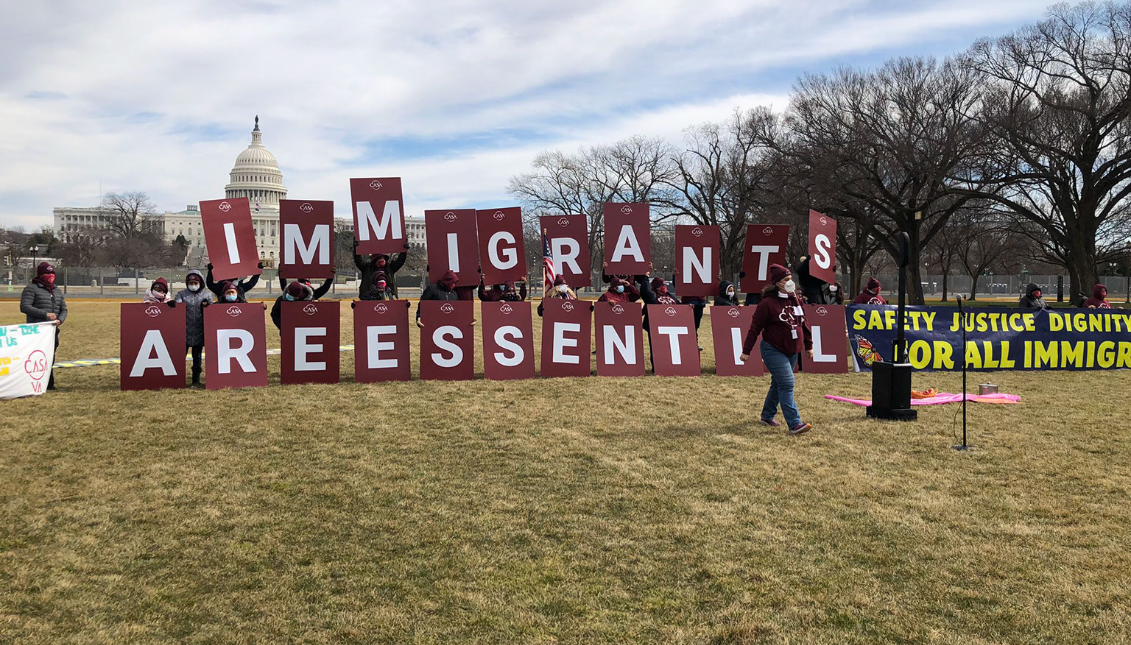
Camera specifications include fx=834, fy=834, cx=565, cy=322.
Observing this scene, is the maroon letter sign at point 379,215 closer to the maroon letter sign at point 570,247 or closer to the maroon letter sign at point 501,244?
the maroon letter sign at point 501,244

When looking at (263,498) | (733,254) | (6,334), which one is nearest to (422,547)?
(263,498)

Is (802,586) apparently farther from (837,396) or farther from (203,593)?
(837,396)

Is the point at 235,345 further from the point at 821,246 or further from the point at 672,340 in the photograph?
the point at 821,246

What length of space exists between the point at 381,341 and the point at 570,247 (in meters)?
3.16

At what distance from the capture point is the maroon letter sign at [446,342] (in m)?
12.2

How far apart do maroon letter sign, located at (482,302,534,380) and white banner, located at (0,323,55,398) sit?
5.93 meters

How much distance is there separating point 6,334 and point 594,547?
9.51 meters

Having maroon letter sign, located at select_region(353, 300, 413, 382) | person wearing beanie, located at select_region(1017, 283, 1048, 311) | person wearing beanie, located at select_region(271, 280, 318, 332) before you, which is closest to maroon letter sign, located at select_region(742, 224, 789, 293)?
maroon letter sign, located at select_region(353, 300, 413, 382)

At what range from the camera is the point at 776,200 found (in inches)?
1491

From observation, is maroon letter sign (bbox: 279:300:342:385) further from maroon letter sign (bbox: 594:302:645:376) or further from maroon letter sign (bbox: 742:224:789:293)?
maroon letter sign (bbox: 742:224:789:293)

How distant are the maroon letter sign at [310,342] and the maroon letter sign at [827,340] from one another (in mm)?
7402

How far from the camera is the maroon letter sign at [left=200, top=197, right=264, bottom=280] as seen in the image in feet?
38.0

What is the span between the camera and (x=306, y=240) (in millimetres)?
11969

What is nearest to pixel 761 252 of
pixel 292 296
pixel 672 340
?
pixel 672 340
